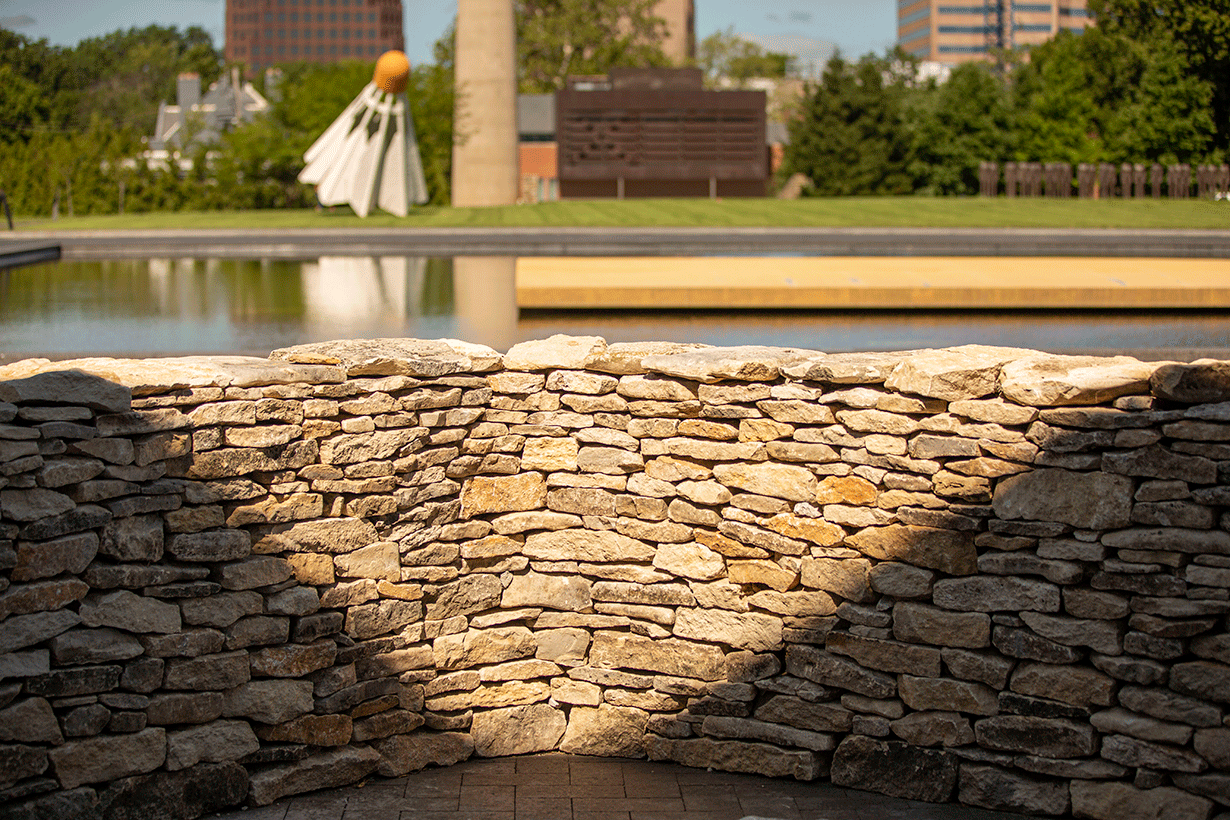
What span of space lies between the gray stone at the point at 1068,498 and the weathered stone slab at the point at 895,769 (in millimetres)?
962

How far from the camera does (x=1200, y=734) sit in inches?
153

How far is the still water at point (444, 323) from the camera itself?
25.8ft

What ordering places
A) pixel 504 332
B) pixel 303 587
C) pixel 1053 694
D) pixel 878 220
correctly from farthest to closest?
pixel 878 220, pixel 504 332, pixel 303 587, pixel 1053 694

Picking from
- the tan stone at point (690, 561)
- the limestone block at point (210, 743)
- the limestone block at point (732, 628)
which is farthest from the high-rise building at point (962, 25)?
the limestone block at point (210, 743)

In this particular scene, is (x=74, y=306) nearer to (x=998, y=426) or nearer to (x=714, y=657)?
(x=714, y=657)

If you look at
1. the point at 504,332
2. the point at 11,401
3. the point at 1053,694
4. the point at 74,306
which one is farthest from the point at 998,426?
the point at 74,306

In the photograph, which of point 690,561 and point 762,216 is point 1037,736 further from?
point 762,216

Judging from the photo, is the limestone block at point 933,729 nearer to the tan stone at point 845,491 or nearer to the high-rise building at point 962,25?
the tan stone at point 845,491

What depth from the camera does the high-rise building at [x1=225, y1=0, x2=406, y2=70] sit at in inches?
6816

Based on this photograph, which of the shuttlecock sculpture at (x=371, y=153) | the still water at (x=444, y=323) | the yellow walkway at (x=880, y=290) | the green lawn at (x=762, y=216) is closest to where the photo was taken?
the still water at (x=444, y=323)

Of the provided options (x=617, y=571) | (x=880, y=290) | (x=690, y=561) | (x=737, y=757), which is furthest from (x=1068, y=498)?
(x=880, y=290)

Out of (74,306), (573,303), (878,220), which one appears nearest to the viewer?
(573,303)

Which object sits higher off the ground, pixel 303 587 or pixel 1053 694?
pixel 303 587

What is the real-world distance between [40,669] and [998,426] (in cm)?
340
